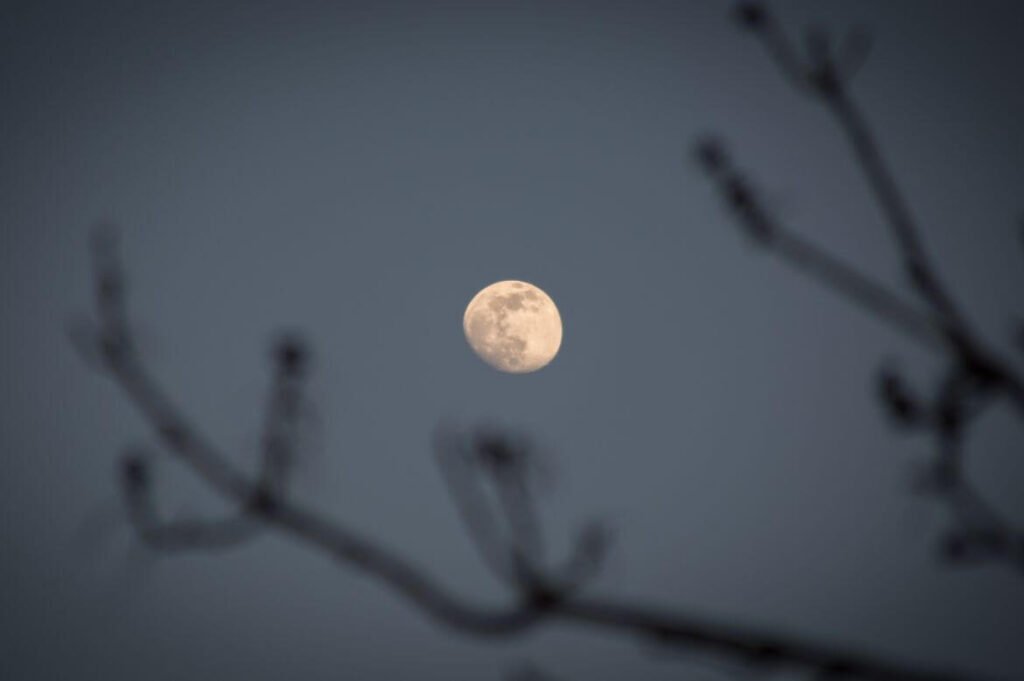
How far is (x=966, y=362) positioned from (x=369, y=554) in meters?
1.83

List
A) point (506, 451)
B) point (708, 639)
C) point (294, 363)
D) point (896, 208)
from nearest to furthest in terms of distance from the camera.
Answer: point (708, 639) → point (294, 363) → point (506, 451) → point (896, 208)

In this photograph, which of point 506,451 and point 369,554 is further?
point 506,451

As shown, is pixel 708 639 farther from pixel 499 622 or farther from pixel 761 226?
pixel 761 226

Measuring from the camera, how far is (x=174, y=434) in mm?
1504

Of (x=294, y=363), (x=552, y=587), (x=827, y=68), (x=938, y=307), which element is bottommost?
(x=552, y=587)

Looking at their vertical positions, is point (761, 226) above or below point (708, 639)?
above

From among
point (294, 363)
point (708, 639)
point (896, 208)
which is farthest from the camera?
point (896, 208)

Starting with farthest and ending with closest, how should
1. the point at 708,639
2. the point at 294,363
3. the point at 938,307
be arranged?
the point at 938,307, the point at 294,363, the point at 708,639

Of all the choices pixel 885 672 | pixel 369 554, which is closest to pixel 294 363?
pixel 369 554

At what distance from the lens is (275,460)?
4.94 ft

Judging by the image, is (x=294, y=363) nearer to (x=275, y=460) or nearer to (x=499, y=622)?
Result: (x=275, y=460)

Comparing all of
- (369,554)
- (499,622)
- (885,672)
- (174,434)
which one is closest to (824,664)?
(885,672)

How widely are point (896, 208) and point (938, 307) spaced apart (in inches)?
14.4

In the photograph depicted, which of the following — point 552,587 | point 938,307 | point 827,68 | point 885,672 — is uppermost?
point 827,68
